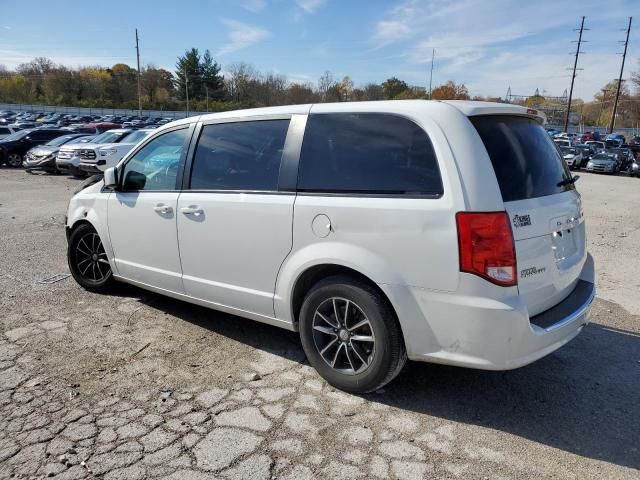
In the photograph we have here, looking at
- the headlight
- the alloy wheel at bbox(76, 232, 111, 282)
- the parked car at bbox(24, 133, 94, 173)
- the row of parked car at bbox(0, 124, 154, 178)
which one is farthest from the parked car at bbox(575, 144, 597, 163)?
the alloy wheel at bbox(76, 232, 111, 282)

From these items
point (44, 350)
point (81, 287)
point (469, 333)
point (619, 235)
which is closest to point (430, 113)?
point (469, 333)

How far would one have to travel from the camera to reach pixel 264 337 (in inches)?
168

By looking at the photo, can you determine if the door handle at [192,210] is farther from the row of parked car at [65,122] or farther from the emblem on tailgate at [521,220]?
the row of parked car at [65,122]

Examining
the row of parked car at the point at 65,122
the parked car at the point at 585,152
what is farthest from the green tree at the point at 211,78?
the parked car at the point at 585,152

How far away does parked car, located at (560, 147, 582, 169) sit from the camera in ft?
98.4

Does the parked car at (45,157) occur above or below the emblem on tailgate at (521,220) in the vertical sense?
below

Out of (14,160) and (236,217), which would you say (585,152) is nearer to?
(14,160)

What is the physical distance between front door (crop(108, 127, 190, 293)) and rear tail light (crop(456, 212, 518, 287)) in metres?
2.44

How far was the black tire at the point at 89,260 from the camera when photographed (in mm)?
5105

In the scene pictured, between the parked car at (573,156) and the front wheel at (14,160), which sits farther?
the parked car at (573,156)

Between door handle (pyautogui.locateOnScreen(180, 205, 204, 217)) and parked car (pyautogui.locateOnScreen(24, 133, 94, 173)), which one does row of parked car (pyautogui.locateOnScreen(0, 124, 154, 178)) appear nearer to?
parked car (pyautogui.locateOnScreen(24, 133, 94, 173))

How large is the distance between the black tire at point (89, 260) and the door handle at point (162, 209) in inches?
47.9

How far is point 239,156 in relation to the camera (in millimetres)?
3818

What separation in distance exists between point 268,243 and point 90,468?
171cm
